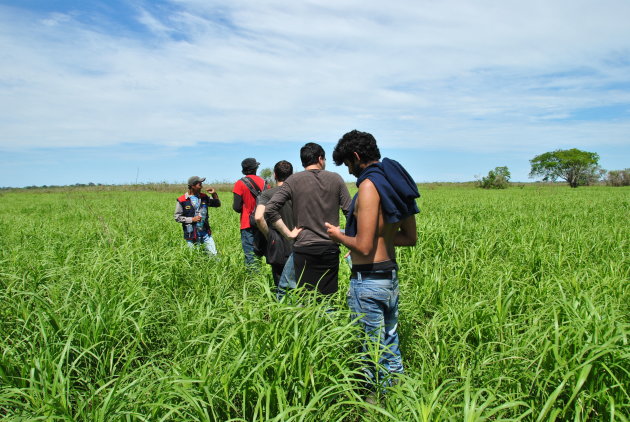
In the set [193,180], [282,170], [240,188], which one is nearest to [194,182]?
[193,180]

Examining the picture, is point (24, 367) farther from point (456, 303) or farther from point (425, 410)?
point (456, 303)

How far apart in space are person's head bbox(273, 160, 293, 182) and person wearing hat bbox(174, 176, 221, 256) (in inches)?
92.4

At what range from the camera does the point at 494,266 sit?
5238 mm

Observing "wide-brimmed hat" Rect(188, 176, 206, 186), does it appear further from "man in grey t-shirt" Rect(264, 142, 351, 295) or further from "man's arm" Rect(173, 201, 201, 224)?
"man in grey t-shirt" Rect(264, 142, 351, 295)

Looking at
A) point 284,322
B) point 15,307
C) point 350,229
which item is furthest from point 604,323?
point 15,307

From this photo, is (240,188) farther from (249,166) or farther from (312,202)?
(312,202)

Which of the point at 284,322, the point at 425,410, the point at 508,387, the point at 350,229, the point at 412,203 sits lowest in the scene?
the point at 508,387

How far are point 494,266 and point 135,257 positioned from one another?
491cm

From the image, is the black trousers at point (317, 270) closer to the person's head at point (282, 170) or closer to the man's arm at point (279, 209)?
the man's arm at point (279, 209)

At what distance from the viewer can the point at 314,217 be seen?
10.9ft

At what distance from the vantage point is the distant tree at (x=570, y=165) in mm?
74812

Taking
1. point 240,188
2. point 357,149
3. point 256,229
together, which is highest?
point 357,149

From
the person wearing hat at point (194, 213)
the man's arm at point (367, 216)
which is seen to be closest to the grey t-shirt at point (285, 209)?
the man's arm at point (367, 216)

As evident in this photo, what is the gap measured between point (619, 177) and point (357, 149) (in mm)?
76579
